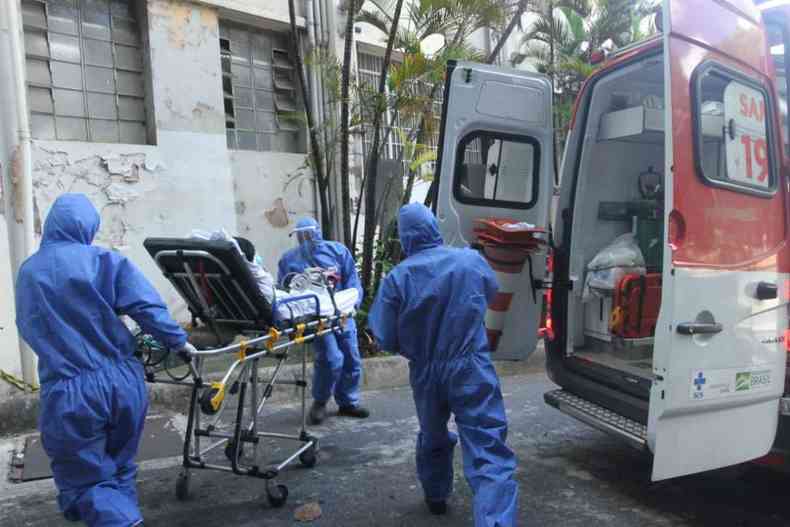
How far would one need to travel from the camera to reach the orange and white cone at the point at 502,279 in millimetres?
4043

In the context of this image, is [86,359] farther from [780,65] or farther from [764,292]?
[780,65]

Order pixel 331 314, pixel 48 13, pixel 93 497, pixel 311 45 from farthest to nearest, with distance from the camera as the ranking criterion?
pixel 311 45, pixel 48 13, pixel 331 314, pixel 93 497

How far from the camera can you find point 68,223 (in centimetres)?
Answer: 287

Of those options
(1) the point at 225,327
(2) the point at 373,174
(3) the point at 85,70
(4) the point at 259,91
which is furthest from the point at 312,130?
(1) the point at 225,327

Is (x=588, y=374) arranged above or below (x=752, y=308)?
below

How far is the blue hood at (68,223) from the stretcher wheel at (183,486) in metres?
1.43

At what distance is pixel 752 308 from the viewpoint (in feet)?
9.30

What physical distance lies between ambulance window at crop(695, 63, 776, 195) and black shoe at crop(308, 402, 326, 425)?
10.7 ft

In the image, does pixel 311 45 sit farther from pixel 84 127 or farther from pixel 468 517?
pixel 468 517

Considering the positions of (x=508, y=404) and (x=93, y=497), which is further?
(x=508, y=404)

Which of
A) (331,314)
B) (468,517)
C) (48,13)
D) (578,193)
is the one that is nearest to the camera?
(468,517)

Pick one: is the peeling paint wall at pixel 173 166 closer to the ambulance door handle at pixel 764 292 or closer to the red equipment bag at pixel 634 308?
the red equipment bag at pixel 634 308

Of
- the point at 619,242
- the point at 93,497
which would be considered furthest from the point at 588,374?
the point at 93,497

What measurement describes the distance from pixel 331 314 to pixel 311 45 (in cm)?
481
